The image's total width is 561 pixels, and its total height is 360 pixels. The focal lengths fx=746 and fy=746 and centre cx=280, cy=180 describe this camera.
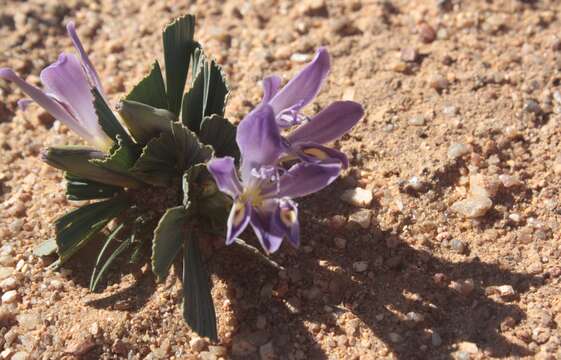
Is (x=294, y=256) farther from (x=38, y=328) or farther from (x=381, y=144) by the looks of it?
(x=38, y=328)

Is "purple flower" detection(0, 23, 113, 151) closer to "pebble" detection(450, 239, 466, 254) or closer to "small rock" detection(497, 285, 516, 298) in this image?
"pebble" detection(450, 239, 466, 254)

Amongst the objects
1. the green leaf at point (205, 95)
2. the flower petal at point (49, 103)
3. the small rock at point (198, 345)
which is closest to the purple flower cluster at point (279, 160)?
the green leaf at point (205, 95)

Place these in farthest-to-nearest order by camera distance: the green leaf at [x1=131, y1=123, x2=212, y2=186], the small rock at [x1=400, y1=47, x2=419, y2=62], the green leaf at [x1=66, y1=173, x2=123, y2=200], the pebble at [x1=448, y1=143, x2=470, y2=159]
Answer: the small rock at [x1=400, y1=47, x2=419, y2=62], the pebble at [x1=448, y1=143, x2=470, y2=159], the green leaf at [x1=66, y1=173, x2=123, y2=200], the green leaf at [x1=131, y1=123, x2=212, y2=186]

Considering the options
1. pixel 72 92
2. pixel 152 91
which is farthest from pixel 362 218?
pixel 72 92

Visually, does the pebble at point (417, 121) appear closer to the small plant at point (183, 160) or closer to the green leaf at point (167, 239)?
the small plant at point (183, 160)

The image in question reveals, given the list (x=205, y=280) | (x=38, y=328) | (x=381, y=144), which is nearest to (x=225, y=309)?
(x=205, y=280)

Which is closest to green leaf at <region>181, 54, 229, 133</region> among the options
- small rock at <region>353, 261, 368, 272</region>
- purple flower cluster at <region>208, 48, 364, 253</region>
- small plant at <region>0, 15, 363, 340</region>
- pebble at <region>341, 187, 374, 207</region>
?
small plant at <region>0, 15, 363, 340</region>
